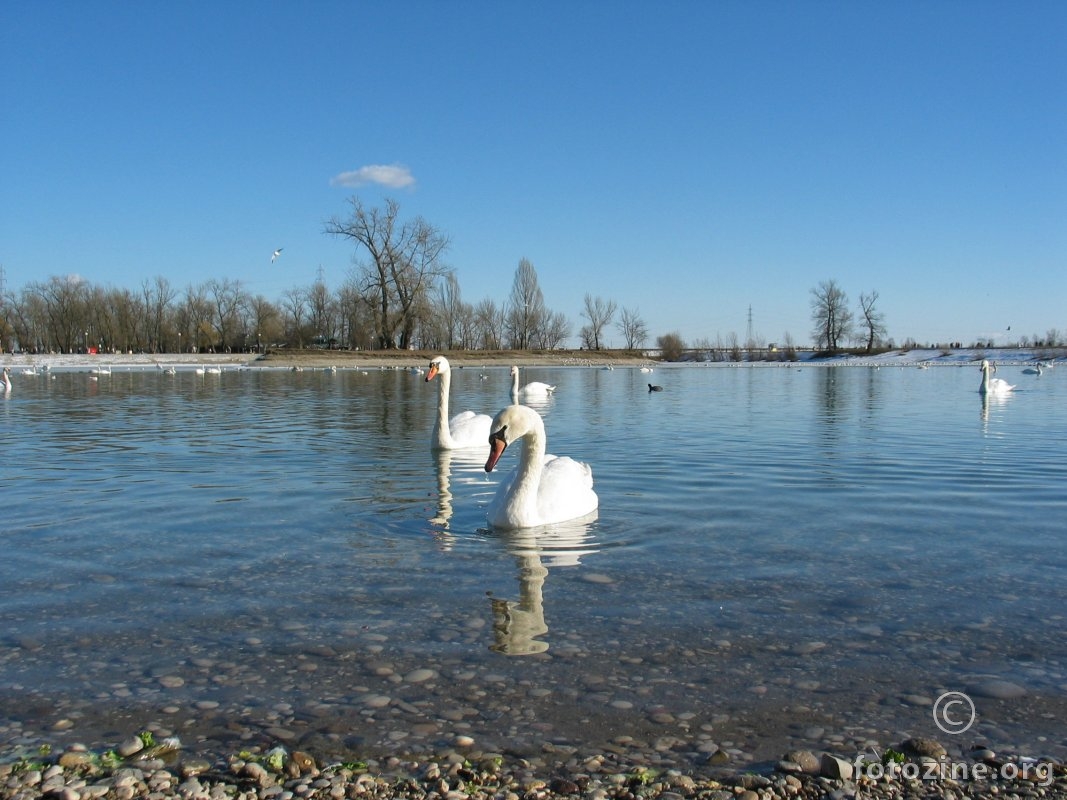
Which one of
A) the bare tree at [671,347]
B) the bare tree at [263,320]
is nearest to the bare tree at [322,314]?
the bare tree at [263,320]

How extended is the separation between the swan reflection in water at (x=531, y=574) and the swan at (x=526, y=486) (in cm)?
11

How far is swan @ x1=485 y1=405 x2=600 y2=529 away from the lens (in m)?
7.66

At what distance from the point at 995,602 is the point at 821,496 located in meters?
4.09

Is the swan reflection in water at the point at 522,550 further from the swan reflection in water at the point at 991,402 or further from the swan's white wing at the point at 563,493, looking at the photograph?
the swan reflection in water at the point at 991,402

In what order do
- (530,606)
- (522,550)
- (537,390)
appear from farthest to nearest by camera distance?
(537,390) → (522,550) → (530,606)

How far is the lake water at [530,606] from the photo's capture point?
12.9ft

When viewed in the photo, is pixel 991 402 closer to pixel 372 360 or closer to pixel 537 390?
pixel 537 390

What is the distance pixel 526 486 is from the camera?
775 cm

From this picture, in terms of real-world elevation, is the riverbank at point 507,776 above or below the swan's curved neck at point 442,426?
below

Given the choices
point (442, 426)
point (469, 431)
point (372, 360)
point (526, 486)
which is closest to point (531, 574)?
point (526, 486)

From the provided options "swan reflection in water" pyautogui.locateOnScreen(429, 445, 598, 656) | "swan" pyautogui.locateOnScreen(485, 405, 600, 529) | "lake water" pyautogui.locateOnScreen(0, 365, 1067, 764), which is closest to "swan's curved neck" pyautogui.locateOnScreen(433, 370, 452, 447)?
"lake water" pyautogui.locateOnScreen(0, 365, 1067, 764)

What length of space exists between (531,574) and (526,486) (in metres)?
1.51

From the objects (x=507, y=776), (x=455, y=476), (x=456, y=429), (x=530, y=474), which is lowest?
(x=507, y=776)

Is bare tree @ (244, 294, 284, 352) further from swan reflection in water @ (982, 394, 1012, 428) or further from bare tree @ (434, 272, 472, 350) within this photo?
swan reflection in water @ (982, 394, 1012, 428)
